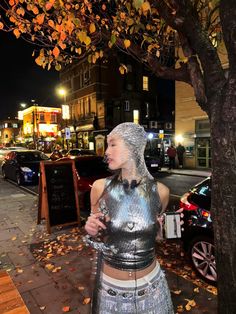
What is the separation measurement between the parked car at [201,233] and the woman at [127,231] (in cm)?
271

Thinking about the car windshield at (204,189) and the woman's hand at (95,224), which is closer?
the woman's hand at (95,224)

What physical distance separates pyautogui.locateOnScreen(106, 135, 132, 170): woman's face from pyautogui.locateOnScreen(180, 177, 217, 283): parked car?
304 centimetres

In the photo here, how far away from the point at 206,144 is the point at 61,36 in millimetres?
17074

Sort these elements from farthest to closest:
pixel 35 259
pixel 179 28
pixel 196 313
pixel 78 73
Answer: pixel 78 73
pixel 35 259
pixel 196 313
pixel 179 28

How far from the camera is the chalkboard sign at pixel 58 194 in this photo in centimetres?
704

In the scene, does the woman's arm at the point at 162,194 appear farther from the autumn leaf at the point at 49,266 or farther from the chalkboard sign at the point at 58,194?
the chalkboard sign at the point at 58,194

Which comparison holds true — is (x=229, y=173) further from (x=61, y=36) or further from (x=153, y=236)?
(x=61, y=36)

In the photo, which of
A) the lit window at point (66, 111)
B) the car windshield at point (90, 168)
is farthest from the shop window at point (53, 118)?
the car windshield at point (90, 168)

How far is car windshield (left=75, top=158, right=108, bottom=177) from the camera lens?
30.2ft

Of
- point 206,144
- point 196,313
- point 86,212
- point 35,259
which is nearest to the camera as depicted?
point 196,313

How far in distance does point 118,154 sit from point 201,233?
3232 millimetres

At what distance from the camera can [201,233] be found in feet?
15.1

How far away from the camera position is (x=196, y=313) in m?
3.68

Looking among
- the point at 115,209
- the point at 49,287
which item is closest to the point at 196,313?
the point at 49,287
